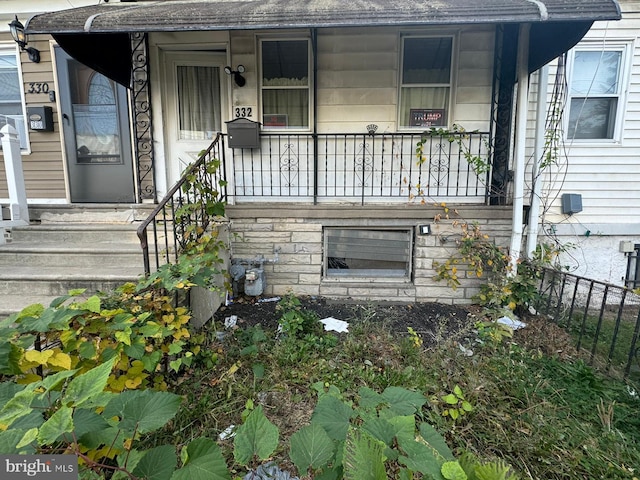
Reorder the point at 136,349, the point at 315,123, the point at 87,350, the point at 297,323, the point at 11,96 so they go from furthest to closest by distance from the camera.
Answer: the point at 11,96, the point at 315,123, the point at 297,323, the point at 136,349, the point at 87,350

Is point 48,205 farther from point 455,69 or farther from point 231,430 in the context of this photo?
point 455,69

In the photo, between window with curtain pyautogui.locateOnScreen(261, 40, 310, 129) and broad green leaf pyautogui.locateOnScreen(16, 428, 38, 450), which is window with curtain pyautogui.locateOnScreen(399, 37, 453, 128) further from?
broad green leaf pyautogui.locateOnScreen(16, 428, 38, 450)

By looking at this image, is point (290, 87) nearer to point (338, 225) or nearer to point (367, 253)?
point (338, 225)

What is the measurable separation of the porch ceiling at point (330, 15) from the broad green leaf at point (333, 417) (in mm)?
3179

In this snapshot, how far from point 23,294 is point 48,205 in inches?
72.9

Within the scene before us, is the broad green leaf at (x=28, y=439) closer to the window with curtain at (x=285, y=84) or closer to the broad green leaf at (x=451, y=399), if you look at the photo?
the broad green leaf at (x=451, y=399)

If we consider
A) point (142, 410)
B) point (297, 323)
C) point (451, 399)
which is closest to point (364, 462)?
point (142, 410)

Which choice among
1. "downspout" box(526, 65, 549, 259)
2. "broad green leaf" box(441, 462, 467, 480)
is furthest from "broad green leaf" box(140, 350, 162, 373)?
Answer: "downspout" box(526, 65, 549, 259)

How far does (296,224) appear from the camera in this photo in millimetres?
4227

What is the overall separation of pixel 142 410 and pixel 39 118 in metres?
5.23

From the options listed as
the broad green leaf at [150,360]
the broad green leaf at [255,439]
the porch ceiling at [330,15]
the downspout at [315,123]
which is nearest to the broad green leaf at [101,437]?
the broad green leaf at [255,439]

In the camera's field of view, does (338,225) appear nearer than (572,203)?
Yes

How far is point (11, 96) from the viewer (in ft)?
15.7

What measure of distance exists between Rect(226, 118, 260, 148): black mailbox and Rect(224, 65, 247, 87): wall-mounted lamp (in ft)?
1.71
